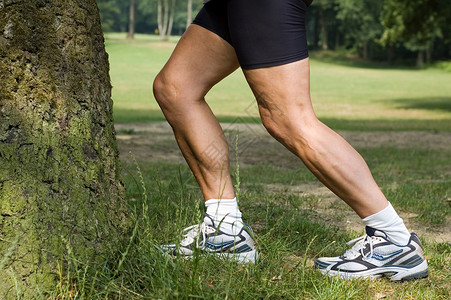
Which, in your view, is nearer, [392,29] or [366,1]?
[392,29]

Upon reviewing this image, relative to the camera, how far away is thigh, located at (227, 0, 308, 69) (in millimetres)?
2508

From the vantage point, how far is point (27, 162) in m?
2.31

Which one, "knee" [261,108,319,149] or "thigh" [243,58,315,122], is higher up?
"thigh" [243,58,315,122]

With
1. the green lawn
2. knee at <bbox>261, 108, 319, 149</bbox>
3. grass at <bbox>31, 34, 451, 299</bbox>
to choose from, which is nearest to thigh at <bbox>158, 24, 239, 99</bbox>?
knee at <bbox>261, 108, 319, 149</bbox>

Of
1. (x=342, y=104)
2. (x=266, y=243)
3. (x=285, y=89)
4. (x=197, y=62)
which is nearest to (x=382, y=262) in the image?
(x=266, y=243)

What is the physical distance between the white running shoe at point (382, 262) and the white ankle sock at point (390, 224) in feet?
0.06

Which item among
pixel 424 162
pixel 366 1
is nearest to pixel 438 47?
pixel 366 1

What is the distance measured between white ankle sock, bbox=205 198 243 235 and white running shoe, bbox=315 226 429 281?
41cm

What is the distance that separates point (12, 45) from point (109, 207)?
0.74 meters

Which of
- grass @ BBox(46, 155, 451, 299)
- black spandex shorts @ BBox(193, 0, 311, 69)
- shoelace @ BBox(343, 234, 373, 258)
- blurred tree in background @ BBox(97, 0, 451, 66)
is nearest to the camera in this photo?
grass @ BBox(46, 155, 451, 299)

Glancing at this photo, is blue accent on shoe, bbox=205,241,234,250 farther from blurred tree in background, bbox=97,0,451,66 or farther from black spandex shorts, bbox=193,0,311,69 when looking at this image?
blurred tree in background, bbox=97,0,451,66

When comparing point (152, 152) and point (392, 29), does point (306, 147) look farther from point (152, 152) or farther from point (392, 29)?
point (392, 29)

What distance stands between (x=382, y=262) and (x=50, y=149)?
1.47 meters

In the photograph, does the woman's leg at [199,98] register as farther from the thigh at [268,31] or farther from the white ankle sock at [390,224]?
the white ankle sock at [390,224]
